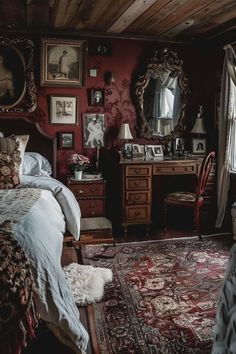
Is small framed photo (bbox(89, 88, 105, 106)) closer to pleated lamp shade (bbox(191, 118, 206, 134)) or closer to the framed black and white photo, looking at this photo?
the framed black and white photo

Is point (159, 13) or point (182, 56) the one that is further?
point (182, 56)

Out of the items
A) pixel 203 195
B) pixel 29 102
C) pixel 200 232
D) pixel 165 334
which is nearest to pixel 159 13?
pixel 29 102

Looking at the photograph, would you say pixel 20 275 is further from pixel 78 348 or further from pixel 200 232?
pixel 200 232

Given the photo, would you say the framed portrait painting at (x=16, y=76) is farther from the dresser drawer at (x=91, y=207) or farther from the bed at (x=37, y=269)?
the bed at (x=37, y=269)

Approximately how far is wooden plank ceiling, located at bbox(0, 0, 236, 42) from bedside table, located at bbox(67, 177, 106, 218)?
173 cm

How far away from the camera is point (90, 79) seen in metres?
4.40

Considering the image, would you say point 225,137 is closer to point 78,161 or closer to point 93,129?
point 93,129

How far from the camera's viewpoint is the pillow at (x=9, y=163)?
128 inches

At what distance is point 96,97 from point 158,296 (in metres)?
2.58

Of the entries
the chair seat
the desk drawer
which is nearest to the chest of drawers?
the desk drawer

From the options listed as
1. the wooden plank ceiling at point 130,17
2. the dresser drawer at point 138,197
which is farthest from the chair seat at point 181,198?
the wooden plank ceiling at point 130,17

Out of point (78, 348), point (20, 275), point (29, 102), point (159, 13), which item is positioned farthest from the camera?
point (29, 102)

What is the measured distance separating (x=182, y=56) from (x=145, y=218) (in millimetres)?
2166

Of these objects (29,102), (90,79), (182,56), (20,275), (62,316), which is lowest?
(62,316)
